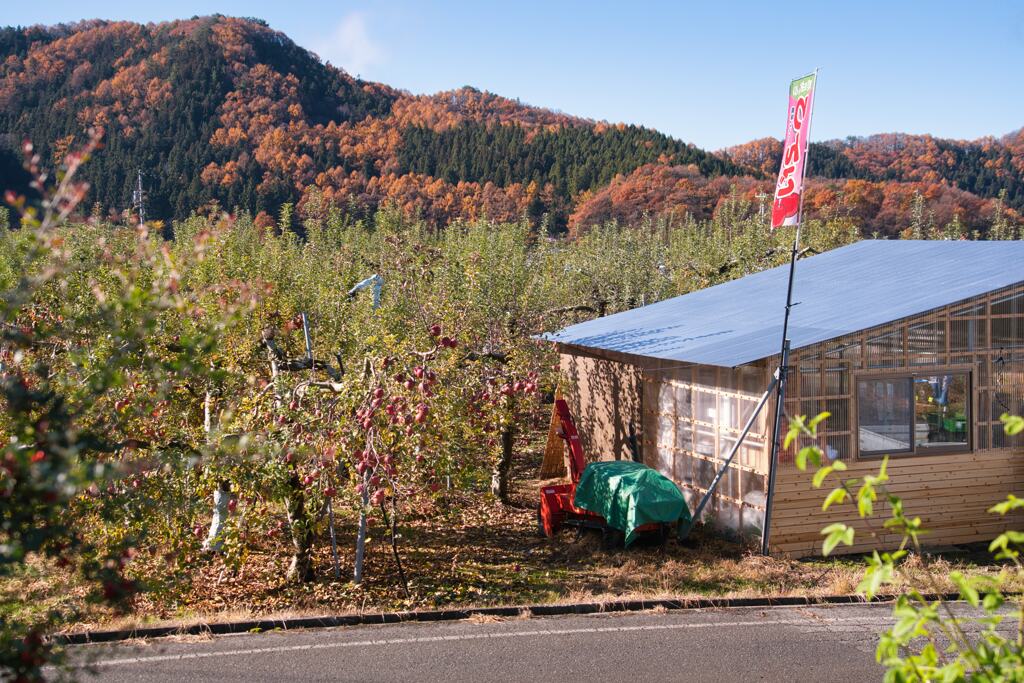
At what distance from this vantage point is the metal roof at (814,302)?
1400 centimetres

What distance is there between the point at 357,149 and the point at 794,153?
225ft

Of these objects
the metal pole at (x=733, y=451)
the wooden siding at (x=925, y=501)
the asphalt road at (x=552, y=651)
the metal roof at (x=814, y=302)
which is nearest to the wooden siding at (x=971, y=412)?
the wooden siding at (x=925, y=501)

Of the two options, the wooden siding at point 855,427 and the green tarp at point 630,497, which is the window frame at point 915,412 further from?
the green tarp at point 630,497

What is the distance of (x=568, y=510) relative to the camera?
1504 cm

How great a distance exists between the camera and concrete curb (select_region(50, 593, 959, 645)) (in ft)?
33.6

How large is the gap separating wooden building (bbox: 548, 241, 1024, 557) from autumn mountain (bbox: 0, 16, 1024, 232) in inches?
1521

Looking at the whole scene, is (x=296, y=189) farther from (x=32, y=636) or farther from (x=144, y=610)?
(x=32, y=636)

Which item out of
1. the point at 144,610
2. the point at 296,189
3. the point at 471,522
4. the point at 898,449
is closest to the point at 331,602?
the point at 144,610

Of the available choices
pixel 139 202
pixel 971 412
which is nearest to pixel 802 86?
pixel 971 412

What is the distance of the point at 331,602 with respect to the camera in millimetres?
11773

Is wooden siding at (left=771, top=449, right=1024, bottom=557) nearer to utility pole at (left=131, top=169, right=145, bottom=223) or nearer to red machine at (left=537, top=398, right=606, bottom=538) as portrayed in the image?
red machine at (left=537, top=398, right=606, bottom=538)

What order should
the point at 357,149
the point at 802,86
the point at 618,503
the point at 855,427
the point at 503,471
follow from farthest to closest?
the point at 357,149
the point at 503,471
the point at 618,503
the point at 855,427
the point at 802,86

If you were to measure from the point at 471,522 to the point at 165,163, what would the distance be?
62633mm

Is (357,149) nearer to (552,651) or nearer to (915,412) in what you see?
(915,412)
